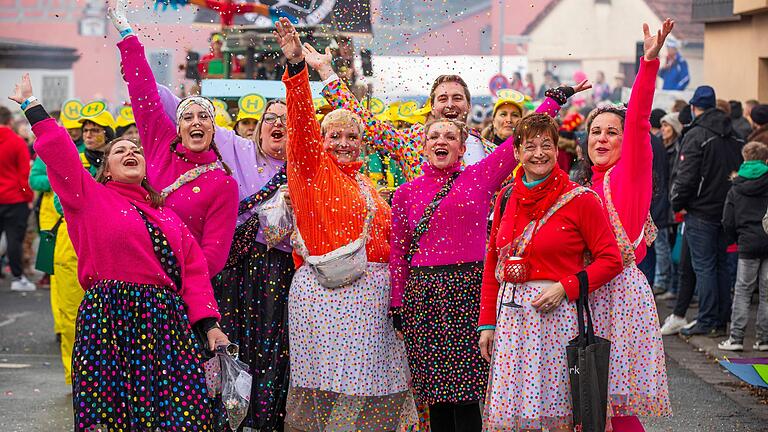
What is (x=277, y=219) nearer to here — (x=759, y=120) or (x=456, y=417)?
(x=456, y=417)

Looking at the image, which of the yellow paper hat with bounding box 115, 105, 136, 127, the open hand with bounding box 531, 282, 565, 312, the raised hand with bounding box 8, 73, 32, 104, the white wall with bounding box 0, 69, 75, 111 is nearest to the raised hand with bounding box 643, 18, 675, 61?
the open hand with bounding box 531, 282, 565, 312

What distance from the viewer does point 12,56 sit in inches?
1373

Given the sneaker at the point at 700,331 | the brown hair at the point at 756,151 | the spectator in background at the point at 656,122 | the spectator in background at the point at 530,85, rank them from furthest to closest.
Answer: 1. the spectator in background at the point at 530,85
2. the spectator in background at the point at 656,122
3. the sneaker at the point at 700,331
4. the brown hair at the point at 756,151

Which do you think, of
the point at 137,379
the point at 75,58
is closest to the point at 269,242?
the point at 137,379

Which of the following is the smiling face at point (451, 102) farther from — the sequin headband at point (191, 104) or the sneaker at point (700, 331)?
the sneaker at point (700, 331)

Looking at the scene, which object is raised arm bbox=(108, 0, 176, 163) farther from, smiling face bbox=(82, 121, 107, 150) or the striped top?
smiling face bbox=(82, 121, 107, 150)

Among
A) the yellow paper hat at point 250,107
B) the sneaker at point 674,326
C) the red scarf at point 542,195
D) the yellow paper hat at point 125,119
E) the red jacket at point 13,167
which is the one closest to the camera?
the red scarf at point 542,195

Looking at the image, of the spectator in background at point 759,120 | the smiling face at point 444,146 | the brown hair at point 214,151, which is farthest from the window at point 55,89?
the smiling face at point 444,146

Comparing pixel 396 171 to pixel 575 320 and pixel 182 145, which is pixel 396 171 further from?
pixel 575 320

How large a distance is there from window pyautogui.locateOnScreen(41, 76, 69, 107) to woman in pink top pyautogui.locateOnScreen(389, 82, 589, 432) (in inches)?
1226

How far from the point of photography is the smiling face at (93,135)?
8.91 metres

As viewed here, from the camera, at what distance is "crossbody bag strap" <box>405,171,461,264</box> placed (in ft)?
19.9

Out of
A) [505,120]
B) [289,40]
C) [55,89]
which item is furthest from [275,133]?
[55,89]

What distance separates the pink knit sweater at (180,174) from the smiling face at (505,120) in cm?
298
